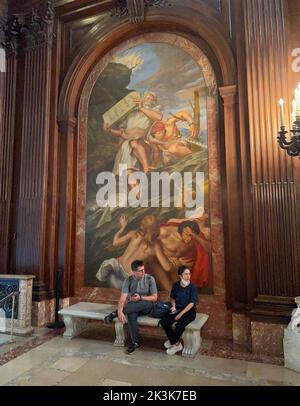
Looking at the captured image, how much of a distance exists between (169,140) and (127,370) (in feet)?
12.7

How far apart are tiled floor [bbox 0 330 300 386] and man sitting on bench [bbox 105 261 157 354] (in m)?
0.31

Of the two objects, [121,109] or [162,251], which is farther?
[121,109]

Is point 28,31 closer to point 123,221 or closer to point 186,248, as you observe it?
point 123,221

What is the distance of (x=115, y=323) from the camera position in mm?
4980

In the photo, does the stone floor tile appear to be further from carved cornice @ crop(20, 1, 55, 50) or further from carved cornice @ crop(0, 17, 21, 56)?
carved cornice @ crop(0, 17, 21, 56)

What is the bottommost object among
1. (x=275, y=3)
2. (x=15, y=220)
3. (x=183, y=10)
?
(x=15, y=220)

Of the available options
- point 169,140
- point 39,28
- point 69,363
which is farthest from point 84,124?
point 69,363

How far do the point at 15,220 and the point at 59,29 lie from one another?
4.24 metres

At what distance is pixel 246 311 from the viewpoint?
5.01 meters

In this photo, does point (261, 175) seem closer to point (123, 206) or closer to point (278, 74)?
point (278, 74)

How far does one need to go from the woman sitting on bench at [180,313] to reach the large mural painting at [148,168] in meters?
0.93

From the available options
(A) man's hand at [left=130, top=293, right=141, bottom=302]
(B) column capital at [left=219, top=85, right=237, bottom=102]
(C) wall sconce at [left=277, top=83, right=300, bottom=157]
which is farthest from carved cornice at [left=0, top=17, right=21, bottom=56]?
(C) wall sconce at [left=277, top=83, right=300, bottom=157]
